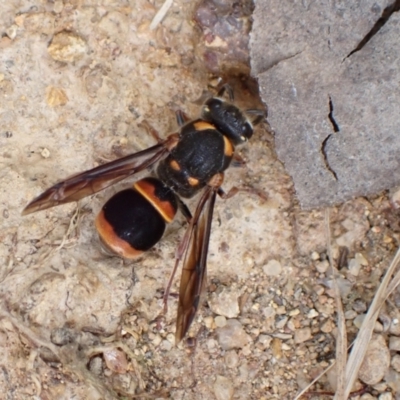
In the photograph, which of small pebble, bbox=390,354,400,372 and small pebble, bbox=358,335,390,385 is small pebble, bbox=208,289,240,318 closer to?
small pebble, bbox=358,335,390,385

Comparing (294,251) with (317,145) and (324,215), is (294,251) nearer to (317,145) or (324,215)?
(324,215)

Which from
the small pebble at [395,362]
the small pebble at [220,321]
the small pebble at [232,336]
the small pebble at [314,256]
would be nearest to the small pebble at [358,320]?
the small pebble at [395,362]

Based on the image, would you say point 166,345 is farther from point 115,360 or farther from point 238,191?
point 238,191

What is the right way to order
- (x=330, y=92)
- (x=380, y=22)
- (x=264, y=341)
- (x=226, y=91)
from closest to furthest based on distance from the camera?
(x=380, y=22)
(x=330, y=92)
(x=264, y=341)
(x=226, y=91)

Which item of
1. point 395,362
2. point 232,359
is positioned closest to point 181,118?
point 232,359

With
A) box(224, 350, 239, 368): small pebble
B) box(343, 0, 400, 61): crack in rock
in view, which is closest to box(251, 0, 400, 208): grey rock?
box(343, 0, 400, 61): crack in rock

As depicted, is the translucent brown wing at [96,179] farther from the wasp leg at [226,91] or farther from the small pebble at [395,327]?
the small pebble at [395,327]
